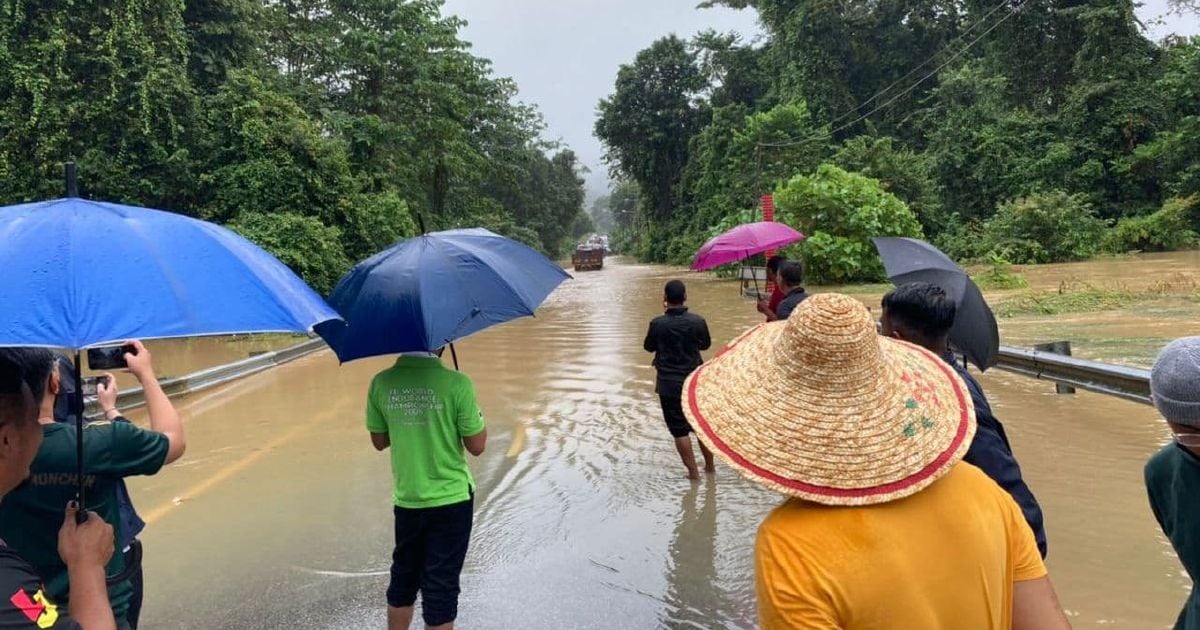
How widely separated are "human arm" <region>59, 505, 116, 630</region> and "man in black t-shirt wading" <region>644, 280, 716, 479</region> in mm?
4560

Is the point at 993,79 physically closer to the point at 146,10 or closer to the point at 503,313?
the point at 146,10

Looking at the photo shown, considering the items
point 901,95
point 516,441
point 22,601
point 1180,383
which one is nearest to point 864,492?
point 1180,383

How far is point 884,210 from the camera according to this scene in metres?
24.9

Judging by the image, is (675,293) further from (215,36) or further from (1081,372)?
(215,36)

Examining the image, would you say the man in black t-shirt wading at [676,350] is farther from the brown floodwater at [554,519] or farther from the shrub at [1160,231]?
the shrub at [1160,231]

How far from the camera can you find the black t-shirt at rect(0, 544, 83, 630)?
58.9 inches

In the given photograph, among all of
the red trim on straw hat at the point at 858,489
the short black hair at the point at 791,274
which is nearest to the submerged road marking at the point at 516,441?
the short black hair at the point at 791,274

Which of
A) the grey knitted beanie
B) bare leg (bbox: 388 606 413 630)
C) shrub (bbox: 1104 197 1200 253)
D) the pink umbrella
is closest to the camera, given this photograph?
the grey knitted beanie

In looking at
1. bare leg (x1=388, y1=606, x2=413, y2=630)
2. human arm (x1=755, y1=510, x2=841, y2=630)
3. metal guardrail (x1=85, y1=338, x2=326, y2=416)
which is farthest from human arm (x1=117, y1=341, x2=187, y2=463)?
metal guardrail (x1=85, y1=338, x2=326, y2=416)

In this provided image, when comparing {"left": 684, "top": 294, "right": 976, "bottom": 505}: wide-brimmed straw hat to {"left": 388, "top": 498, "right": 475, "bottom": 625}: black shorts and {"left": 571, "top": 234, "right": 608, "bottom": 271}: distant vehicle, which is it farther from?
{"left": 571, "top": 234, "right": 608, "bottom": 271}: distant vehicle

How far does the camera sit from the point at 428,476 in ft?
11.5

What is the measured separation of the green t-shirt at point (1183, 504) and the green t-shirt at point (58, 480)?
2789mm

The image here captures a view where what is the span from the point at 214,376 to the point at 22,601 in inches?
422

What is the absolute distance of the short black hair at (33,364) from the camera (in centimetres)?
199
